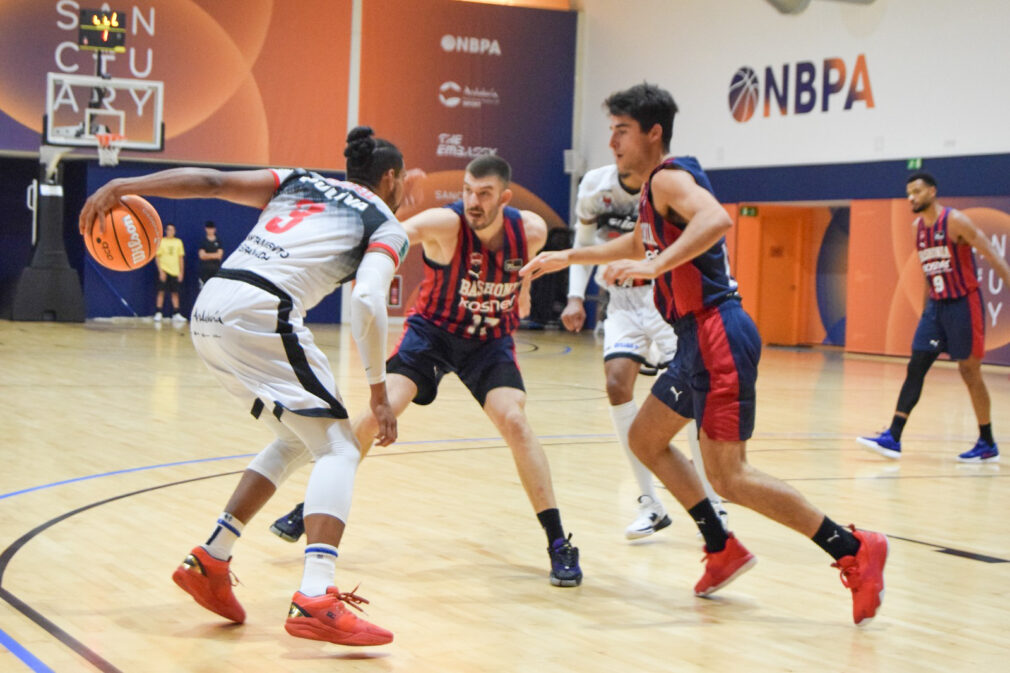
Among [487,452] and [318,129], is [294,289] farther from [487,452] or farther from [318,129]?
[318,129]

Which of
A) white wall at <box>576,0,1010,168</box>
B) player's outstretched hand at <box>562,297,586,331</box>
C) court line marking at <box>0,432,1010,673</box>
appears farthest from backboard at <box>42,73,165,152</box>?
player's outstretched hand at <box>562,297,586,331</box>

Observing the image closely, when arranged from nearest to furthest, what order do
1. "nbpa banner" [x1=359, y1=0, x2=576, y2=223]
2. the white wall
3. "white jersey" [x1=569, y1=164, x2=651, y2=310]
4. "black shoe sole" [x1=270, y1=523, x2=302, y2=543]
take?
1. "black shoe sole" [x1=270, y1=523, x2=302, y2=543]
2. "white jersey" [x1=569, y1=164, x2=651, y2=310]
3. the white wall
4. "nbpa banner" [x1=359, y1=0, x2=576, y2=223]

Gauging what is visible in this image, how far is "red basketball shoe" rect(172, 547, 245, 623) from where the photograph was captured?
3.82 m

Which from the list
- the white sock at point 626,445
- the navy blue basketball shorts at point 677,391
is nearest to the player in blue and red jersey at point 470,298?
the navy blue basketball shorts at point 677,391

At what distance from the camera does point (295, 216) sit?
3.90 metres

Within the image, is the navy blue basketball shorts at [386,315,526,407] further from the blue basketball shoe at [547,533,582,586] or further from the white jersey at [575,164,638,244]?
the white jersey at [575,164,638,244]

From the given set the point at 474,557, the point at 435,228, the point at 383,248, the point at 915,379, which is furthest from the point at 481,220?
the point at 915,379

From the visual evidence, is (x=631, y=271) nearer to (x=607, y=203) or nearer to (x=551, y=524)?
(x=551, y=524)

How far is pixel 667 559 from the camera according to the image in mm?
5047

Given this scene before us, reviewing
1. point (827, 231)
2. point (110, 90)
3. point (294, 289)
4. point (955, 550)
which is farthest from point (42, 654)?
point (827, 231)

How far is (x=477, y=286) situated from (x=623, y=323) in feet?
3.24

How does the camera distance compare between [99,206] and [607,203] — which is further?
[607,203]

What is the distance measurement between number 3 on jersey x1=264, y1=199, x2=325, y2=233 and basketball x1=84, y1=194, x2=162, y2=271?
406 mm

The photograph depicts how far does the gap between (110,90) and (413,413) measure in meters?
10.9
